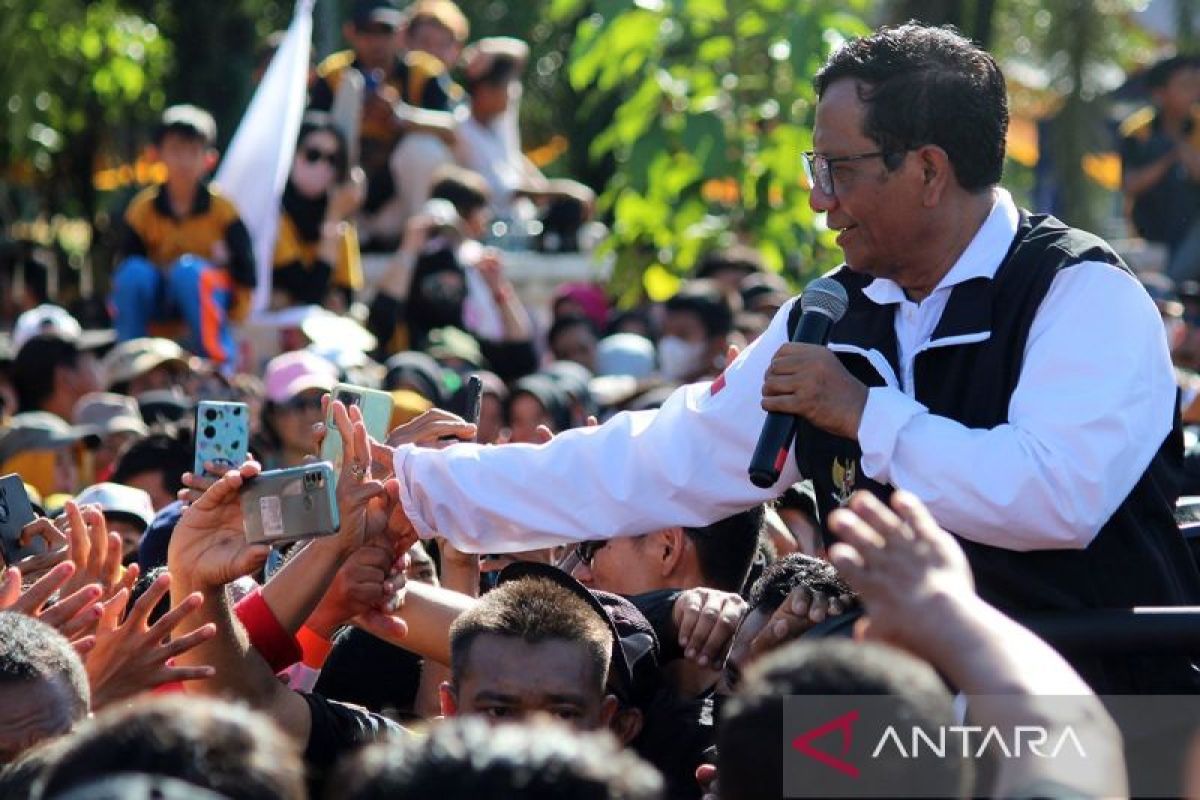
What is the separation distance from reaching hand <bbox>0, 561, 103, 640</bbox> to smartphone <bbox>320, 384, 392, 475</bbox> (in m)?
0.70

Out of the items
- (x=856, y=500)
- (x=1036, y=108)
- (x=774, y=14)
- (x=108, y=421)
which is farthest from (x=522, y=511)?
(x=1036, y=108)

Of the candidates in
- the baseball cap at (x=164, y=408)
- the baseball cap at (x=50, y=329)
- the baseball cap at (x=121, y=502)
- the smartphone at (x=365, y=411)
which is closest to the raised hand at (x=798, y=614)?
the smartphone at (x=365, y=411)

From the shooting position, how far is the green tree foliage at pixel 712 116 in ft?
36.6

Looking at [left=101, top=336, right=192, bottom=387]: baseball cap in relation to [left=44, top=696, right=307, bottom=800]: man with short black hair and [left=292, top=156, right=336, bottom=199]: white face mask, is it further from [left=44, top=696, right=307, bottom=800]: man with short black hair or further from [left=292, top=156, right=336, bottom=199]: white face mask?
[left=44, top=696, right=307, bottom=800]: man with short black hair

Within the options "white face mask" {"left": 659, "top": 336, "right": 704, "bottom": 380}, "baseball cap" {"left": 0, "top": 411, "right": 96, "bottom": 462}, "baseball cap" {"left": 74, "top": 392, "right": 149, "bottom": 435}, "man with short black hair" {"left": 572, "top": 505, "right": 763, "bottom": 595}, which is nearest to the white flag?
"white face mask" {"left": 659, "top": 336, "right": 704, "bottom": 380}

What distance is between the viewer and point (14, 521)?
5020 mm

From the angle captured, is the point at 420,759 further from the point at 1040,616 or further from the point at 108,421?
the point at 108,421

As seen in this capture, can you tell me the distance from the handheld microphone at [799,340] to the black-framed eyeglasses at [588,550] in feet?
4.12

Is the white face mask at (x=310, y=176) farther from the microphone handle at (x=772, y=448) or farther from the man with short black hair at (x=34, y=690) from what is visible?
the man with short black hair at (x=34, y=690)

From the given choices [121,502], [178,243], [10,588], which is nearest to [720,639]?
[10,588]

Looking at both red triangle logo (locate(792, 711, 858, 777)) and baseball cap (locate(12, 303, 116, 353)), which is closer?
red triangle logo (locate(792, 711, 858, 777))

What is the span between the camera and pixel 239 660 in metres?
4.33

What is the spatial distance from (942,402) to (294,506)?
1.28 m

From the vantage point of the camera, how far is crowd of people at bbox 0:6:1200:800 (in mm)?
2654
